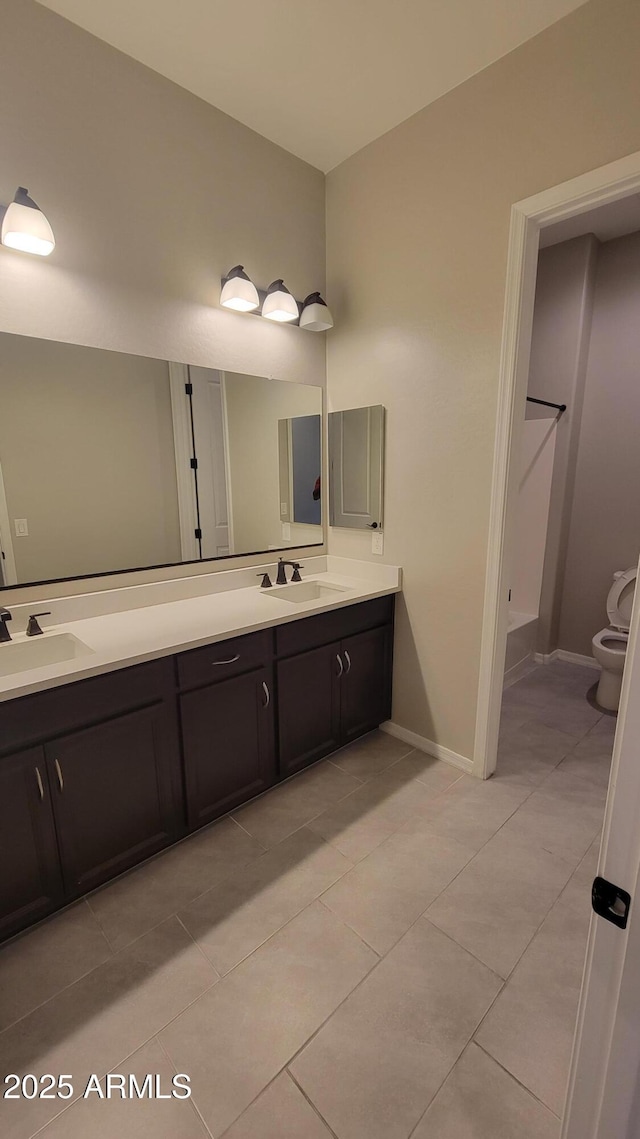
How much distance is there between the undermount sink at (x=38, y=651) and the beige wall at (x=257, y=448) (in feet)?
3.07

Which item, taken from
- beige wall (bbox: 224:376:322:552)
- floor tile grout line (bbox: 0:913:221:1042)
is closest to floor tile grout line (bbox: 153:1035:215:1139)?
floor tile grout line (bbox: 0:913:221:1042)

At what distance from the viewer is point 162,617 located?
6.52ft

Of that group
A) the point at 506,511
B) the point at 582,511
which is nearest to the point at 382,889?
the point at 506,511

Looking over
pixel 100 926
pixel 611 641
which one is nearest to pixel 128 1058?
pixel 100 926

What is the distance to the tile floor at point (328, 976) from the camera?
1121mm

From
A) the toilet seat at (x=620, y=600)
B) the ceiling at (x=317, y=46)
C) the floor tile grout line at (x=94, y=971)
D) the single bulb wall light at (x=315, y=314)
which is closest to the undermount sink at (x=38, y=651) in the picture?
the floor tile grout line at (x=94, y=971)

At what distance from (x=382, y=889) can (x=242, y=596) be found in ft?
4.27

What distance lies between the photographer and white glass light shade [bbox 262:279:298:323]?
227cm

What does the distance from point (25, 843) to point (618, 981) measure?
1525 millimetres

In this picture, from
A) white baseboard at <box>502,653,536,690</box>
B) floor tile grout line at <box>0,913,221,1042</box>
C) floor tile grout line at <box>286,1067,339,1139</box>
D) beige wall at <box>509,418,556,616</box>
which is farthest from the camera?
beige wall at <box>509,418,556,616</box>

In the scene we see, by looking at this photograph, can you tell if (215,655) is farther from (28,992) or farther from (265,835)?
(28,992)

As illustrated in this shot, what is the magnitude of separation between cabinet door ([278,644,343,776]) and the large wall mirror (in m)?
0.69

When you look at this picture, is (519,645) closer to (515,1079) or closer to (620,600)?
(620,600)

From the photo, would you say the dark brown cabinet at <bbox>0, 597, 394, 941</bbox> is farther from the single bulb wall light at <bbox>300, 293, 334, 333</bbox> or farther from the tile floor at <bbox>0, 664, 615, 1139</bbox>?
the single bulb wall light at <bbox>300, 293, 334, 333</bbox>
